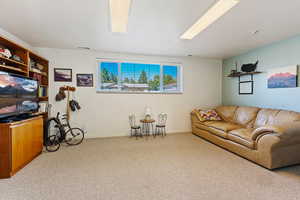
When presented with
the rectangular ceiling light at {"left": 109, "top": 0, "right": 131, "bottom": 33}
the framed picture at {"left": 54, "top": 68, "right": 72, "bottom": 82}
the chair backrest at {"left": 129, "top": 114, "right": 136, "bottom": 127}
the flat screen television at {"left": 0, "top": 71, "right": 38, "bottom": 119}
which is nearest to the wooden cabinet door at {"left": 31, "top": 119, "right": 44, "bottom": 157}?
the flat screen television at {"left": 0, "top": 71, "right": 38, "bottom": 119}

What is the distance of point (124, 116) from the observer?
4473 millimetres

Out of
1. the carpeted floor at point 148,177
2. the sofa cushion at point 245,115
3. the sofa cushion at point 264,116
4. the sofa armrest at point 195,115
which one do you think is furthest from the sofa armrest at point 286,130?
the sofa armrest at point 195,115

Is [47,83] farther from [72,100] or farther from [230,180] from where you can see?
[230,180]

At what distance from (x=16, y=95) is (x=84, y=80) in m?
1.77

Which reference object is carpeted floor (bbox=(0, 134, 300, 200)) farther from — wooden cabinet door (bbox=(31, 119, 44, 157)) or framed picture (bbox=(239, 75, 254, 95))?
framed picture (bbox=(239, 75, 254, 95))

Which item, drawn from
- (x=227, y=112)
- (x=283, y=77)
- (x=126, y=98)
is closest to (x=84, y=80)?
(x=126, y=98)

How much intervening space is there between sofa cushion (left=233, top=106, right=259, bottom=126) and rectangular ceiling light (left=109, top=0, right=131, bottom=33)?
11.5 ft

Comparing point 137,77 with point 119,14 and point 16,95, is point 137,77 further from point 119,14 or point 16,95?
point 16,95

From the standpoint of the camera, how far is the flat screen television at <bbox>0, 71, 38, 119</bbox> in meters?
2.27

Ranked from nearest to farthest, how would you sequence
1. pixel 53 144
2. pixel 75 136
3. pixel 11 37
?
pixel 11 37 < pixel 53 144 < pixel 75 136

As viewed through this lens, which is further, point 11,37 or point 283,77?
point 283,77

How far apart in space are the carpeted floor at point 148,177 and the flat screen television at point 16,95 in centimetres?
98

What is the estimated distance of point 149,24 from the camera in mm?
2646

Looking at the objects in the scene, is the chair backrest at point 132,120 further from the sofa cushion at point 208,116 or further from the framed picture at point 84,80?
the sofa cushion at point 208,116
